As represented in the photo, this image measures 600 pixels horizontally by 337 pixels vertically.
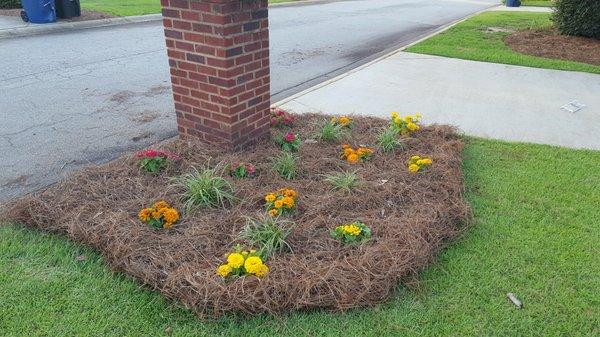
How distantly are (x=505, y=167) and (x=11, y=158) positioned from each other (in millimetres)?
4405

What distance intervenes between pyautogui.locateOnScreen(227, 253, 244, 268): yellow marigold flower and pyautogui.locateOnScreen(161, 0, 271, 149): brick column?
5.03ft

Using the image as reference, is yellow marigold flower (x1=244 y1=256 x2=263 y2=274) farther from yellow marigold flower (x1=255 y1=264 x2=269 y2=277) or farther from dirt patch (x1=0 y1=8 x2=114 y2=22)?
dirt patch (x1=0 y1=8 x2=114 y2=22)

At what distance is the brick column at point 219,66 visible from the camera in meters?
3.72

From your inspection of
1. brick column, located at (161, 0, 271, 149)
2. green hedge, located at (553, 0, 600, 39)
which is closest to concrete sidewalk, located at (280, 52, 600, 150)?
brick column, located at (161, 0, 271, 149)

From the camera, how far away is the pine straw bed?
264 cm

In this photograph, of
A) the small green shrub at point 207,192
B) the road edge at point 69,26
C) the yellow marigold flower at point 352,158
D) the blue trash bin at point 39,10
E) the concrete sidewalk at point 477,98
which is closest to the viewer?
the small green shrub at point 207,192

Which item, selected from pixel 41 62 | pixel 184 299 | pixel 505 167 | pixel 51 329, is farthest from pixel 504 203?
pixel 41 62

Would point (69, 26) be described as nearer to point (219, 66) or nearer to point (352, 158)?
point (219, 66)

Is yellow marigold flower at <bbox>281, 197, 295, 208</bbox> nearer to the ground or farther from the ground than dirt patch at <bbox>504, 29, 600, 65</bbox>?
farther from the ground

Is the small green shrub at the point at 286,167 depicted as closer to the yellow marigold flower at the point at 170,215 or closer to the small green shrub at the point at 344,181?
the small green shrub at the point at 344,181

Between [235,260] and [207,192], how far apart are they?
857 mm

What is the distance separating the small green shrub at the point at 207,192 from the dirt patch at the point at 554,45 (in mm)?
7515

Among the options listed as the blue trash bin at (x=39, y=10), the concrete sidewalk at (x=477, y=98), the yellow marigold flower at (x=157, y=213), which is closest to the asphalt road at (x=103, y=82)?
the concrete sidewalk at (x=477, y=98)

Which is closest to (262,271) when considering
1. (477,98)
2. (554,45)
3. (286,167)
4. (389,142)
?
(286,167)
